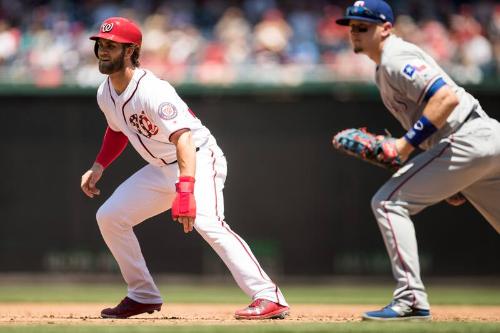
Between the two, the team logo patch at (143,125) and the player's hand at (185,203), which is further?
the team logo patch at (143,125)

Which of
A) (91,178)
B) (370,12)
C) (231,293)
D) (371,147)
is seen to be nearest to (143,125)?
(91,178)

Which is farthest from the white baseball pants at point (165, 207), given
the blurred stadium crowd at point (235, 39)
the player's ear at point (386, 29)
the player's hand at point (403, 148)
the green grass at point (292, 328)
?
the blurred stadium crowd at point (235, 39)

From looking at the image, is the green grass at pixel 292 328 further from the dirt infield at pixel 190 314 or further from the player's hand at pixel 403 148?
the player's hand at pixel 403 148

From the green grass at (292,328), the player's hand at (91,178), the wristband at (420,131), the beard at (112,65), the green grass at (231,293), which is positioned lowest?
the green grass at (231,293)

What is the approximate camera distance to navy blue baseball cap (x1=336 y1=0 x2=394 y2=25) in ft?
18.5

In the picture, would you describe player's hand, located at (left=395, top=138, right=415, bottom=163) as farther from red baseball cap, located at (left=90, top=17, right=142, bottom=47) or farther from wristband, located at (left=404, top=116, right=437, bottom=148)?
red baseball cap, located at (left=90, top=17, right=142, bottom=47)

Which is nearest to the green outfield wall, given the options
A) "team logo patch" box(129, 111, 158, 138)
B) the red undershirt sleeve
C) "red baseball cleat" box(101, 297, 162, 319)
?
the red undershirt sleeve

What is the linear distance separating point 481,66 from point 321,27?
7.57 ft

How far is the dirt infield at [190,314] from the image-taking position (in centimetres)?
598

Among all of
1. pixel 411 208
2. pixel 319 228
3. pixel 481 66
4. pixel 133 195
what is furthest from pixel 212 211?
pixel 481 66

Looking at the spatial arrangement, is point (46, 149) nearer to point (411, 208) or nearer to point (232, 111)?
point (232, 111)

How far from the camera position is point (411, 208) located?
5.59 metres

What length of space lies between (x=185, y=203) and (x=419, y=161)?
1367 mm

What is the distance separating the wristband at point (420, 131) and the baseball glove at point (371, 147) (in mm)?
116
